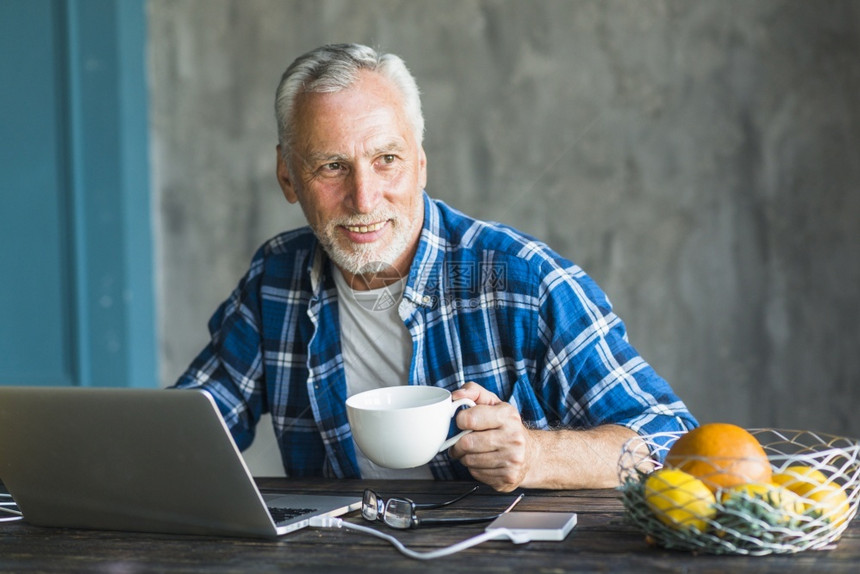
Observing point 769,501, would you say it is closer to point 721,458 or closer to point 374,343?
point 721,458

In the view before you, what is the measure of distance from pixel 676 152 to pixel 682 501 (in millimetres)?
1914

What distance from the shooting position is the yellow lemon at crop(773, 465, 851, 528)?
935 millimetres

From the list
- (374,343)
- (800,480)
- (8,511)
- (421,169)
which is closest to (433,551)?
(800,480)

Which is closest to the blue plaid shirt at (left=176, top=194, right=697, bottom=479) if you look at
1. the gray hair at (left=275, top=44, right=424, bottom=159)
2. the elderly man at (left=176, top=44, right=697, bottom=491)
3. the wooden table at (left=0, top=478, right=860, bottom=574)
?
the elderly man at (left=176, top=44, right=697, bottom=491)

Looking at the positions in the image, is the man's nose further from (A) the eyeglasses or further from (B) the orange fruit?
(B) the orange fruit

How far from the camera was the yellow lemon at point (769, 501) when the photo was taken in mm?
919

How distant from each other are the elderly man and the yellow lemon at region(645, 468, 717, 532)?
0.49 m

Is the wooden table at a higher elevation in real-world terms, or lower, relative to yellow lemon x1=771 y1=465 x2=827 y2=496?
lower

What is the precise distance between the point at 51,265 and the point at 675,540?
7.69ft

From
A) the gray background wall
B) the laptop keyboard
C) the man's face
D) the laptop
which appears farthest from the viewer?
the gray background wall

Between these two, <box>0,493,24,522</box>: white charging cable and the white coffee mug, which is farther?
<box>0,493,24,522</box>: white charging cable

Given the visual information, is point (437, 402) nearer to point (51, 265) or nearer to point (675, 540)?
point (675, 540)

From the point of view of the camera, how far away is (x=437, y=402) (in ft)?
3.79

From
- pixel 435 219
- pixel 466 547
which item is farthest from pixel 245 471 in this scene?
pixel 435 219
